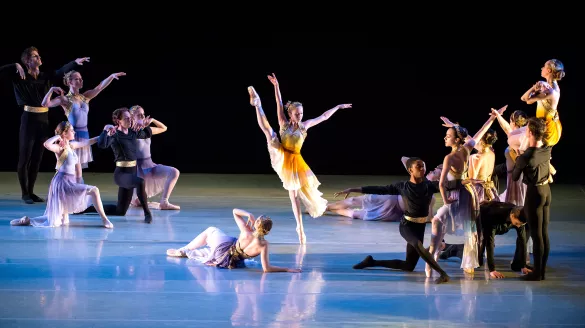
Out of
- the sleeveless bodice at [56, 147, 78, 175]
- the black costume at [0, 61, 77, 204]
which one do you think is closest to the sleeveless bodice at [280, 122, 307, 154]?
the sleeveless bodice at [56, 147, 78, 175]

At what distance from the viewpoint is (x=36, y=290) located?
538 cm

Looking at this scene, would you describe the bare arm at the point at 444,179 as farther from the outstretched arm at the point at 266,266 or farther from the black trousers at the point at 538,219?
the outstretched arm at the point at 266,266

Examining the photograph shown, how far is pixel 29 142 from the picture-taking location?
884 centimetres

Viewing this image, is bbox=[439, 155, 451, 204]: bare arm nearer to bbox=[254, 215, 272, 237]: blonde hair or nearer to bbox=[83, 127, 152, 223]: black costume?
bbox=[254, 215, 272, 237]: blonde hair

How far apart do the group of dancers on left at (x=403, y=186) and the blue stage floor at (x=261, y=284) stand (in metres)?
0.16

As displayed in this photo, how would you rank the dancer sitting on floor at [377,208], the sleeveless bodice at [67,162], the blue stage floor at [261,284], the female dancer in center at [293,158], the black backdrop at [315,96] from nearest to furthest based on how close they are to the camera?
the blue stage floor at [261,284], the female dancer in center at [293,158], the sleeveless bodice at [67,162], the dancer sitting on floor at [377,208], the black backdrop at [315,96]

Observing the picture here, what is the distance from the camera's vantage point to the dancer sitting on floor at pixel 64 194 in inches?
297

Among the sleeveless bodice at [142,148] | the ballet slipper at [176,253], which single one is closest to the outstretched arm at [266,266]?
the ballet slipper at [176,253]

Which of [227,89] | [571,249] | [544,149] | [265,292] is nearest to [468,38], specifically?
[227,89]

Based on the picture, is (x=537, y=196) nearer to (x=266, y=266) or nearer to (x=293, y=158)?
(x=266, y=266)

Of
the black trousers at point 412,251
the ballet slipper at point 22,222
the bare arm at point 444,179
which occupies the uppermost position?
the bare arm at point 444,179

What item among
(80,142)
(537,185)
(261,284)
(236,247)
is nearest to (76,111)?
(80,142)

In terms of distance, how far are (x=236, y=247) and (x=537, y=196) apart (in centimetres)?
199

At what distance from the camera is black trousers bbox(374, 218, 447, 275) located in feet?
18.9
